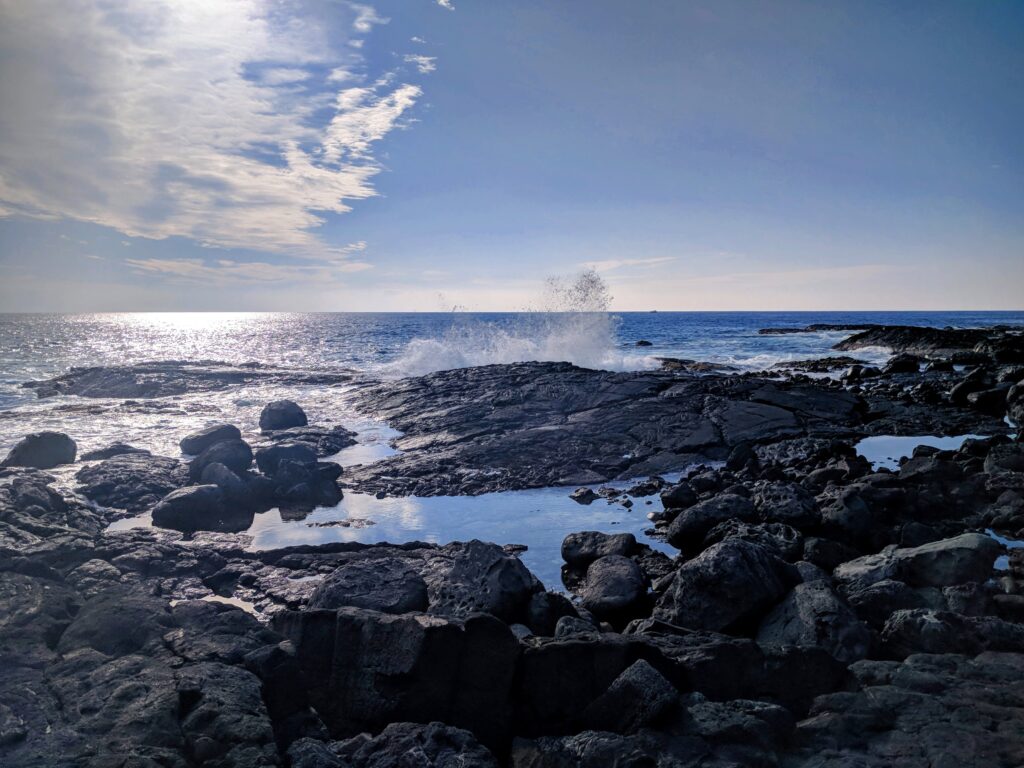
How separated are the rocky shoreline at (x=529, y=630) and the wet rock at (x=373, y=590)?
0.10ft

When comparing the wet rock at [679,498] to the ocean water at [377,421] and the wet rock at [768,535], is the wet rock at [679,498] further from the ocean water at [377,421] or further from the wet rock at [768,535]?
the wet rock at [768,535]

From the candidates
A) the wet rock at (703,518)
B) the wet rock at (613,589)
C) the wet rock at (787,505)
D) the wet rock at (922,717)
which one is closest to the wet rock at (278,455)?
the wet rock at (703,518)

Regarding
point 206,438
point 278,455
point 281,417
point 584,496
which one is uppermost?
point 281,417

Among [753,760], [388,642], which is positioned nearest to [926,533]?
[753,760]

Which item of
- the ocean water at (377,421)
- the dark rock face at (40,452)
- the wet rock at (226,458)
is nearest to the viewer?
the ocean water at (377,421)

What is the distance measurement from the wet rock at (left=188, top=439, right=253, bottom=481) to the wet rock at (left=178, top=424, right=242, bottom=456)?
1.54 m

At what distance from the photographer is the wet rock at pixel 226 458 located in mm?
13500

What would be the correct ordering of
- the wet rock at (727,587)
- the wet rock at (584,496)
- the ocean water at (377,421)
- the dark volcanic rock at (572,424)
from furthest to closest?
the dark volcanic rock at (572,424) < the wet rock at (584,496) < the ocean water at (377,421) < the wet rock at (727,587)

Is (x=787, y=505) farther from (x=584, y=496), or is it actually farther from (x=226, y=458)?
(x=226, y=458)

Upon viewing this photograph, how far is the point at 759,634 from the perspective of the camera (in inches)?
240

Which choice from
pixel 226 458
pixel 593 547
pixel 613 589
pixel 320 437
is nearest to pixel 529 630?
pixel 613 589

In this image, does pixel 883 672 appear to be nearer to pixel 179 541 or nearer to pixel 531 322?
pixel 179 541

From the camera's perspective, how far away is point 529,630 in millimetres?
6453

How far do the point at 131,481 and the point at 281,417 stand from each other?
6816 millimetres
